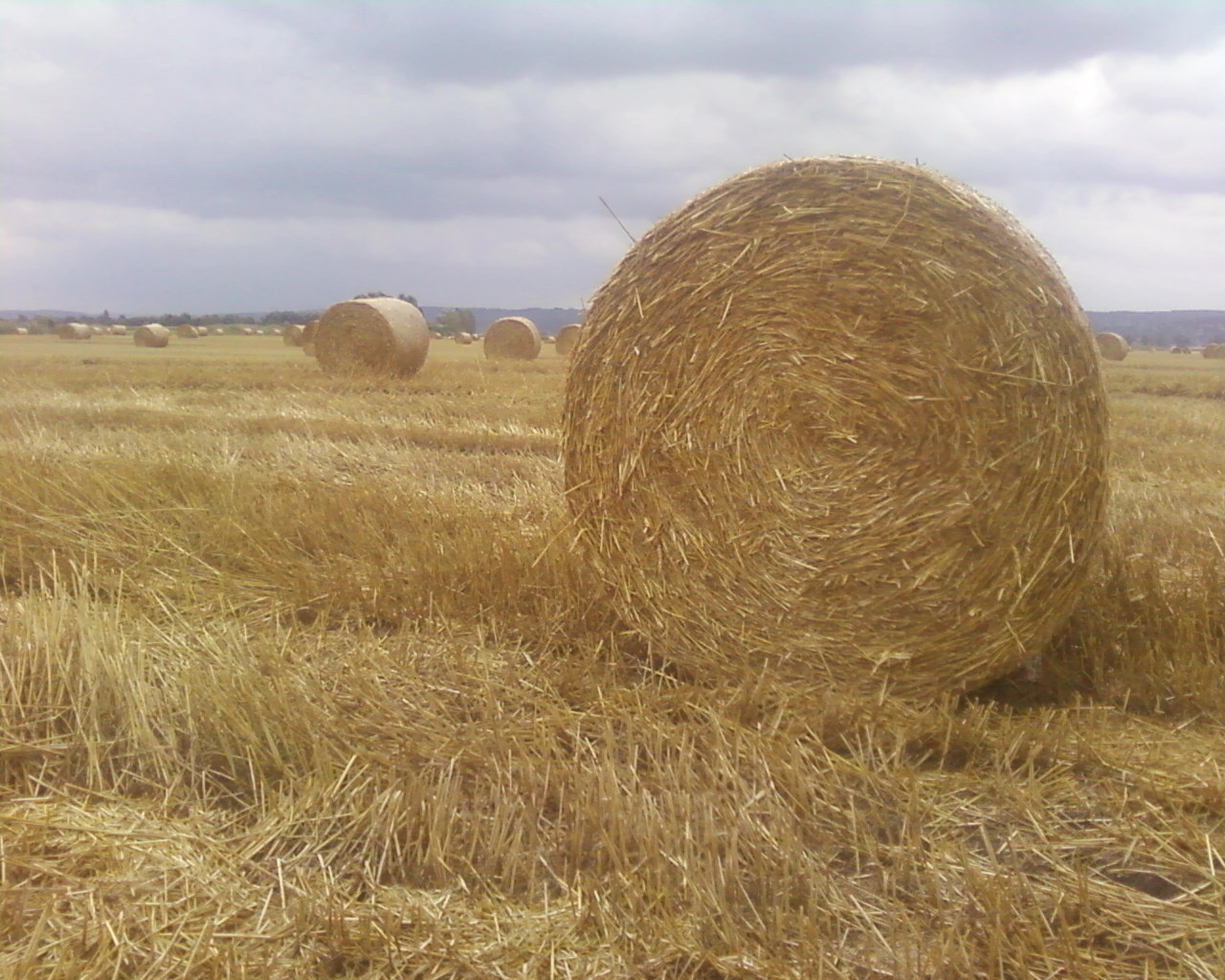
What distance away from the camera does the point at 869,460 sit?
11.8 feet

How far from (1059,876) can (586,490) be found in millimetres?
2220

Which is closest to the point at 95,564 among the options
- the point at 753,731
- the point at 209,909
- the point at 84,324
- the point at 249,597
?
the point at 249,597

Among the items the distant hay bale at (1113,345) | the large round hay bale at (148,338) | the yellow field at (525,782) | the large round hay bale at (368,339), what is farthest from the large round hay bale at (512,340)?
the yellow field at (525,782)

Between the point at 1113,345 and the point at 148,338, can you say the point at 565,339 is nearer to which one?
the point at 148,338

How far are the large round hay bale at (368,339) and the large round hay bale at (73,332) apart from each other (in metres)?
20.1

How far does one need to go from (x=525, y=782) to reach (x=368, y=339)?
12.7 m

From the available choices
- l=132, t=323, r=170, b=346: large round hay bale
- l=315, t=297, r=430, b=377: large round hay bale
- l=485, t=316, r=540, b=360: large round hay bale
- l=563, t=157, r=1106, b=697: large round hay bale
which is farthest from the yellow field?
l=132, t=323, r=170, b=346: large round hay bale

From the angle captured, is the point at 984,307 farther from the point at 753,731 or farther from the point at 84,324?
the point at 84,324

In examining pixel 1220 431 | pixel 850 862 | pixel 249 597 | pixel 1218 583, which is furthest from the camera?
pixel 1220 431

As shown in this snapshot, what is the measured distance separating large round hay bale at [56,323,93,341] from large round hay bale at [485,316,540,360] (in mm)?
16680

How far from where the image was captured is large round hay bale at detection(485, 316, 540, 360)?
68.0 ft

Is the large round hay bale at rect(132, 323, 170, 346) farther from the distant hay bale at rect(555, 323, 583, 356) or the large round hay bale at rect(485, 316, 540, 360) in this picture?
the distant hay bale at rect(555, 323, 583, 356)

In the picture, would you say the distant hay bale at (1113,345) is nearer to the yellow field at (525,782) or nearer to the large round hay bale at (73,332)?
the yellow field at (525,782)

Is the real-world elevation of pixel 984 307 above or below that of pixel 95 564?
above
